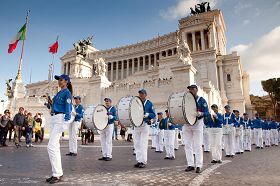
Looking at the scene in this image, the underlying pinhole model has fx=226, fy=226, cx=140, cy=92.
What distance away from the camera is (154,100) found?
75.4 ft

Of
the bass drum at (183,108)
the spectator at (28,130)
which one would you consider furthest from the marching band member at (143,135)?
the spectator at (28,130)

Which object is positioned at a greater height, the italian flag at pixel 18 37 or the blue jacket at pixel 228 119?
the italian flag at pixel 18 37

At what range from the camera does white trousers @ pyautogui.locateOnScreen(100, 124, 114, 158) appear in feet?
25.6

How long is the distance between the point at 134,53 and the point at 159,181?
74.8 m

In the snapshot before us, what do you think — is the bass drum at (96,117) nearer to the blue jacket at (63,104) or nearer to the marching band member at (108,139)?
the marching band member at (108,139)

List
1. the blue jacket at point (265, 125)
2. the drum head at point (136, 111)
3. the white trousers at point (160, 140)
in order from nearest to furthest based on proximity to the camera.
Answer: the drum head at point (136, 111) → the white trousers at point (160, 140) → the blue jacket at point (265, 125)

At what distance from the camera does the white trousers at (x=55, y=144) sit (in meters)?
4.36

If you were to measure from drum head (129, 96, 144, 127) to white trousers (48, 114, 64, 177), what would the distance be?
7.60 feet

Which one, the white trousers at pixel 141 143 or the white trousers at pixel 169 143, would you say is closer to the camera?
the white trousers at pixel 141 143

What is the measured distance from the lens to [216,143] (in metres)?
7.91

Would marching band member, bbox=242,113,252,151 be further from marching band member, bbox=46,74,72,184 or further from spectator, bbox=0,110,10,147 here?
spectator, bbox=0,110,10,147

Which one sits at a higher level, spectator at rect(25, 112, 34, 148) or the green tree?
the green tree

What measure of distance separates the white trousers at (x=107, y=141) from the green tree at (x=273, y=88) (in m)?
54.4

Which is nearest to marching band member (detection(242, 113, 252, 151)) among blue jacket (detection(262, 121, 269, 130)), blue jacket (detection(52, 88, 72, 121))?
Result: blue jacket (detection(262, 121, 269, 130))
